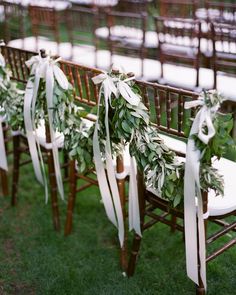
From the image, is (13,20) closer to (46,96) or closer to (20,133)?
(20,133)

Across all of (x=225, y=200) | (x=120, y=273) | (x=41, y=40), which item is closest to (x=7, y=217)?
(x=120, y=273)

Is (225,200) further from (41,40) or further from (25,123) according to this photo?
(41,40)

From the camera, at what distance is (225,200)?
2289 mm

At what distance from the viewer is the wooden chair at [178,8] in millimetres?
5277

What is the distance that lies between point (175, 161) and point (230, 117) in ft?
1.26

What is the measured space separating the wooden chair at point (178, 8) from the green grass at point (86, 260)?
2.68m

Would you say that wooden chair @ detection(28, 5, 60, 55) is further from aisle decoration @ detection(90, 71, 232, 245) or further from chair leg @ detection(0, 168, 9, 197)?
aisle decoration @ detection(90, 71, 232, 245)

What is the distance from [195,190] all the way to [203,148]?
0.23 metres

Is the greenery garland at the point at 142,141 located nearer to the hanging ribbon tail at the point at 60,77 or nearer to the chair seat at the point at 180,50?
the hanging ribbon tail at the point at 60,77

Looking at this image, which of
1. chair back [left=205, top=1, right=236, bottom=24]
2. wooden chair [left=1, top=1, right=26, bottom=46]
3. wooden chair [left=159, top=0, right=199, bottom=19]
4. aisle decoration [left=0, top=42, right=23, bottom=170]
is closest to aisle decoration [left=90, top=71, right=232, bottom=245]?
aisle decoration [left=0, top=42, right=23, bottom=170]

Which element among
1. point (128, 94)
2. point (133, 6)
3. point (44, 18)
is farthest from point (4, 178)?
point (133, 6)

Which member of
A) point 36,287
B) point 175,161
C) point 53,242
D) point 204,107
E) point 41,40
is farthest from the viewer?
point 41,40

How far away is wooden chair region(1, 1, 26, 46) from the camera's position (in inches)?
188

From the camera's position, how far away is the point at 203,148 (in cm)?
196
